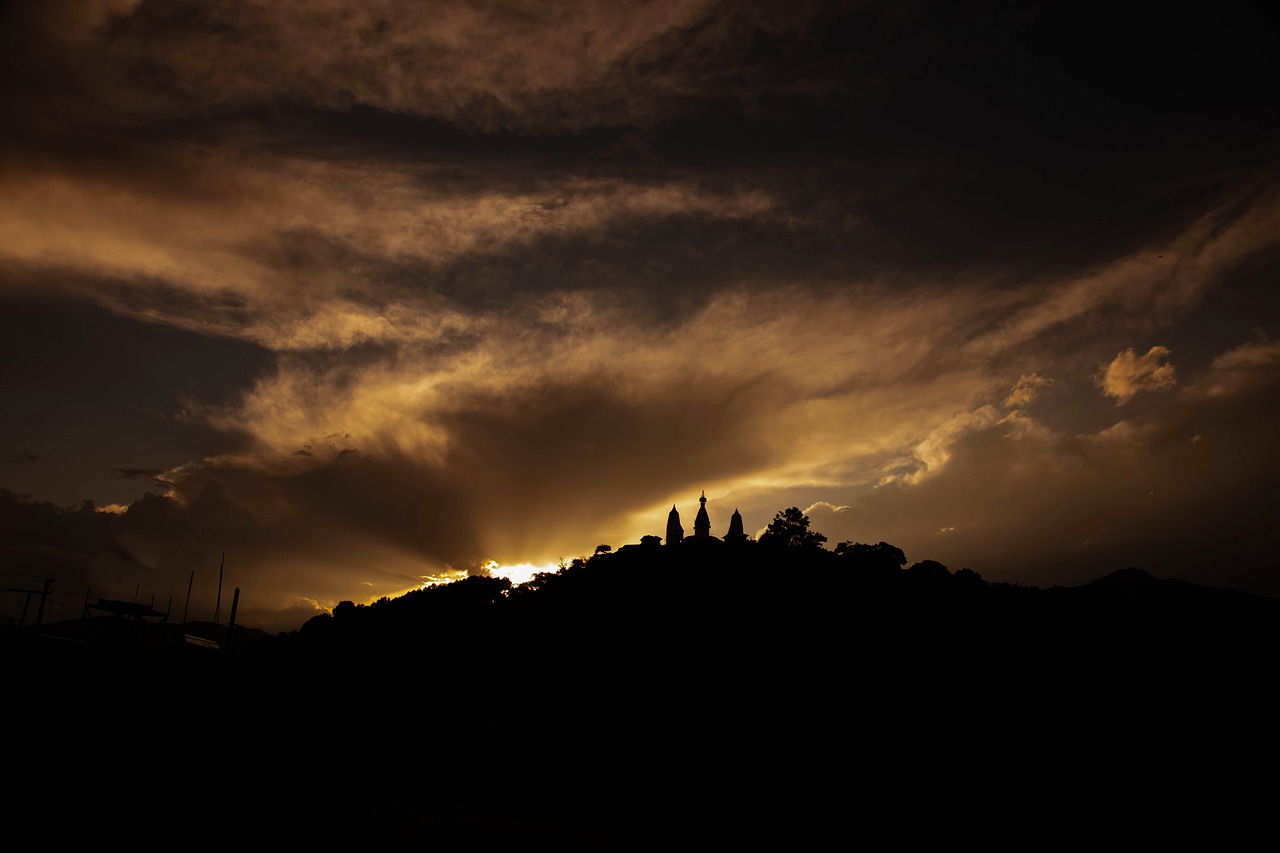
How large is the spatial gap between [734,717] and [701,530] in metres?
57.4

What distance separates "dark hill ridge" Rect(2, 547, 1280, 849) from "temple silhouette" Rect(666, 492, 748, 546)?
864 cm

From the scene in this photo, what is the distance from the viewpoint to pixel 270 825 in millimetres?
31031

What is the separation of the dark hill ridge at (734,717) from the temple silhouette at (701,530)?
28.4 feet

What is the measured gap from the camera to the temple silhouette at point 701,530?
114 meters

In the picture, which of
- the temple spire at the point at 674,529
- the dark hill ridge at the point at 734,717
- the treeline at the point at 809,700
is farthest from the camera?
the temple spire at the point at 674,529

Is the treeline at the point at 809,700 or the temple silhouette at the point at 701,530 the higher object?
the temple silhouette at the point at 701,530

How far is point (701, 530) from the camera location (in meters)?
117

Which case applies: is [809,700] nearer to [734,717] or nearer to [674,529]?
[734,717]

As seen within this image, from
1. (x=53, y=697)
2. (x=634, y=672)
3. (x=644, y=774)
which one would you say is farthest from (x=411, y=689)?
(x=644, y=774)

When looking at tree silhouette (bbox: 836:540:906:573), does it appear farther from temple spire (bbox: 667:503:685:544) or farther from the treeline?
temple spire (bbox: 667:503:685:544)

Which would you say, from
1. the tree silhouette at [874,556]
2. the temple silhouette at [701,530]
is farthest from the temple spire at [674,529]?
the tree silhouette at [874,556]

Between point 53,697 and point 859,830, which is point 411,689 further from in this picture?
point 859,830

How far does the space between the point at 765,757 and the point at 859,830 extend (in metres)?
14.3

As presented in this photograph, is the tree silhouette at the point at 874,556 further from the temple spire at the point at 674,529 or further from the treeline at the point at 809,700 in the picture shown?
the temple spire at the point at 674,529
